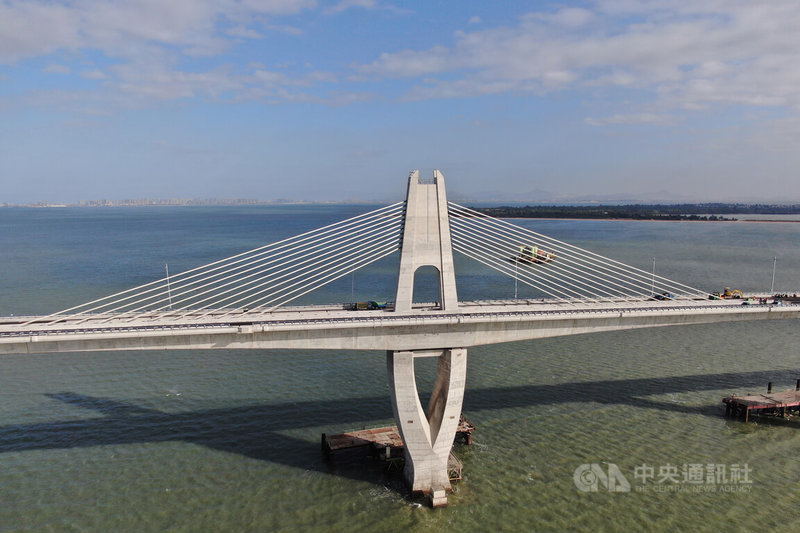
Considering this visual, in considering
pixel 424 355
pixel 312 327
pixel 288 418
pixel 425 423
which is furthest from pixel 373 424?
pixel 312 327

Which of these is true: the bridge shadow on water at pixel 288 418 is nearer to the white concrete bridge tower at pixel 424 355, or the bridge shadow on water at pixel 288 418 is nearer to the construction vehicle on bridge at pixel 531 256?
the white concrete bridge tower at pixel 424 355

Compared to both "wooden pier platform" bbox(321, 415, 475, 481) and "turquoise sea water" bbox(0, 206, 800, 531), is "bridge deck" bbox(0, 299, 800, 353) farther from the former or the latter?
"turquoise sea water" bbox(0, 206, 800, 531)

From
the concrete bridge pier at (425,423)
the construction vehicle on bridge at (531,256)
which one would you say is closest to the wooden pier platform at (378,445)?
the concrete bridge pier at (425,423)

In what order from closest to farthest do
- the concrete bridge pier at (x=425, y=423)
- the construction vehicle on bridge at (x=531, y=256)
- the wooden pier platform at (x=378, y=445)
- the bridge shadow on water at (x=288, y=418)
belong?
1. the concrete bridge pier at (x=425, y=423)
2. the wooden pier platform at (x=378, y=445)
3. the bridge shadow on water at (x=288, y=418)
4. the construction vehicle on bridge at (x=531, y=256)

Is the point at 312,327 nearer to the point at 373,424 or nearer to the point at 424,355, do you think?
the point at 424,355

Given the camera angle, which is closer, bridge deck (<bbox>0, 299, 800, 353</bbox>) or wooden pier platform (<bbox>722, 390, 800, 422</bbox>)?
bridge deck (<bbox>0, 299, 800, 353</bbox>)

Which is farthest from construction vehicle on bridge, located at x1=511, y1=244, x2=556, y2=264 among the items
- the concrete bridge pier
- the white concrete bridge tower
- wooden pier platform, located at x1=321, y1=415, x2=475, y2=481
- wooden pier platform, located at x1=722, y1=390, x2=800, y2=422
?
wooden pier platform, located at x1=321, y1=415, x2=475, y2=481
